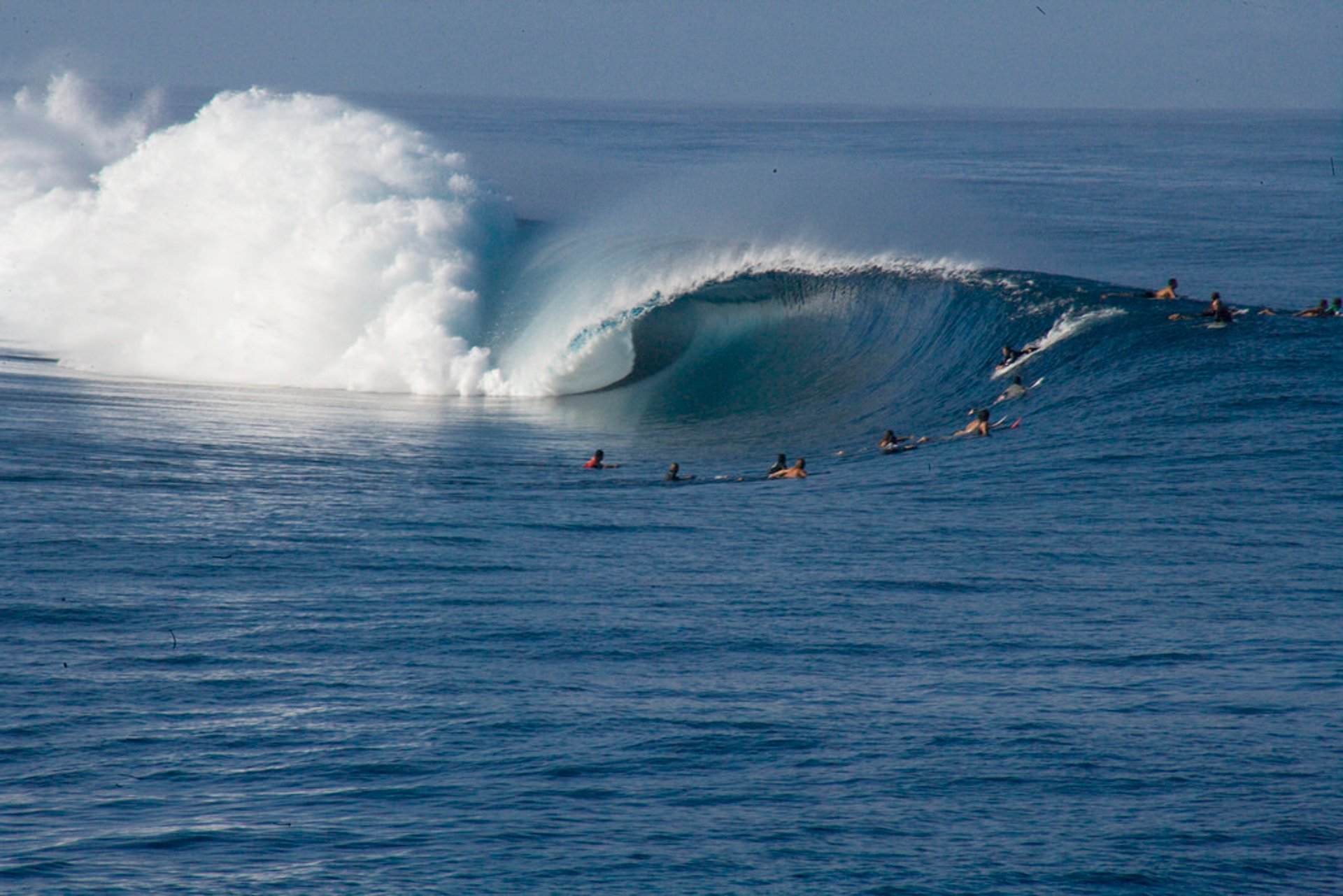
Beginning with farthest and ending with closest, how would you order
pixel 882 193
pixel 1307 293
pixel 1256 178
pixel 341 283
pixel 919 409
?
pixel 1256 178, pixel 882 193, pixel 1307 293, pixel 341 283, pixel 919 409

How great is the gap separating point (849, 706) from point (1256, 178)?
73877 mm

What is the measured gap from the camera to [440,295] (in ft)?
107

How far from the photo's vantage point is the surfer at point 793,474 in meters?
20.7

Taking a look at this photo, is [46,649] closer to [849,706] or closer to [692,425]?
[849,706]

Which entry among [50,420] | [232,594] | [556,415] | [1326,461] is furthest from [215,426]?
[1326,461]

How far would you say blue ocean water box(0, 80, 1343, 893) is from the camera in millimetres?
8938

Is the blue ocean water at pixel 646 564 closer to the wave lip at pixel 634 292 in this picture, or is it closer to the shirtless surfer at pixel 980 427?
the wave lip at pixel 634 292

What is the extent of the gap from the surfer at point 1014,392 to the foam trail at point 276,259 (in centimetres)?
1109

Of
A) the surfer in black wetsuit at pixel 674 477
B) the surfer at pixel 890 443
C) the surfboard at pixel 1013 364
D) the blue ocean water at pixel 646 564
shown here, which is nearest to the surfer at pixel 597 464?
the blue ocean water at pixel 646 564

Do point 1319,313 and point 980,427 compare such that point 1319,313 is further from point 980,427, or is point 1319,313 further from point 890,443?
point 890,443

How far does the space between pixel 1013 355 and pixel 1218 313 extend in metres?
3.49

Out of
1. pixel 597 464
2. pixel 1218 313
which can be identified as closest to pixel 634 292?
pixel 597 464

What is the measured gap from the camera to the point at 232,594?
1372 centimetres

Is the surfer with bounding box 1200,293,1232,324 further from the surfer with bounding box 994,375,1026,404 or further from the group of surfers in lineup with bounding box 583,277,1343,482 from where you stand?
the surfer with bounding box 994,375,1026,404
